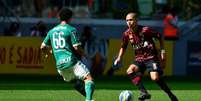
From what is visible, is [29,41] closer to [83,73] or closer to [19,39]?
[19,39]

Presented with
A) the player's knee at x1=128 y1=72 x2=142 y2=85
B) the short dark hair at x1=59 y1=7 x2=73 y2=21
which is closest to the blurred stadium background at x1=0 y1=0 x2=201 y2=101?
the player's knee at x1=128 y1=72 x2=142 y2=85

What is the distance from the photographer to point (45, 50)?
16.4m

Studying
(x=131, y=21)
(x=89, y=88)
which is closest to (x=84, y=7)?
(x=131, y=21)

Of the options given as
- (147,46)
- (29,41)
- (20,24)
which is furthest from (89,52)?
(147,46)

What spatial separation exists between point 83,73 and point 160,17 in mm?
20891

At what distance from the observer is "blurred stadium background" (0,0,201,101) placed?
76.1ft

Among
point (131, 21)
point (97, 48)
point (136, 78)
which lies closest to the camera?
point (131, 21)

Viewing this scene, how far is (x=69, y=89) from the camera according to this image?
23.0m

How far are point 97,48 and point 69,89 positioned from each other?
8274 mm

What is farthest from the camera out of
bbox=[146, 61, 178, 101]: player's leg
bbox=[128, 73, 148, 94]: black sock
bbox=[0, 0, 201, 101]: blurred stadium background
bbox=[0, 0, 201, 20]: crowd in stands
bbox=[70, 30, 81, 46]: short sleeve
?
bbox=[0, 0, 201, 20]: crowd in stands

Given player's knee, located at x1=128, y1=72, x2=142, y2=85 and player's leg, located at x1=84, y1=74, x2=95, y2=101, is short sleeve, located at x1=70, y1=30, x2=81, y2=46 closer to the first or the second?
player's leg, located at x1=84, y1=74, x2=95, y2=101

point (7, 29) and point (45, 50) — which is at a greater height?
point (45, 50)

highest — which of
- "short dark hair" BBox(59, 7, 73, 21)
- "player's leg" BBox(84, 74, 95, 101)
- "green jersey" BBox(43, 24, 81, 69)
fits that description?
"short dark hair" BBox(59, 7, 73, 21)

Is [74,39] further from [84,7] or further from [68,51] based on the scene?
[84,7]
